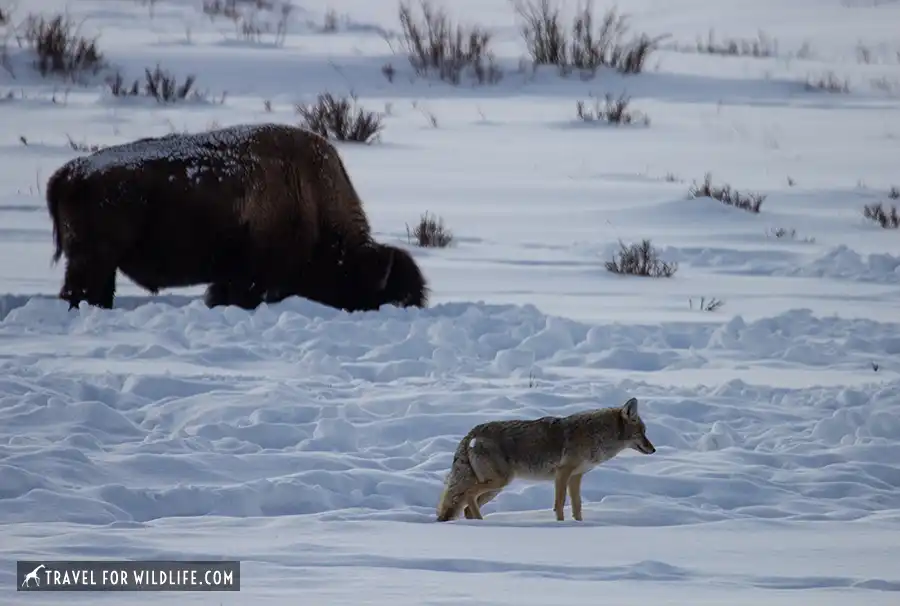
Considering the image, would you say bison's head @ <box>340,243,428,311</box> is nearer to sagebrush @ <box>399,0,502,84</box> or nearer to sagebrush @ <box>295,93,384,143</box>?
sagebrush @ <box>295,93,384,143</box>

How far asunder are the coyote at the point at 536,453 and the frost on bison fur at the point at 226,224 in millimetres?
3912

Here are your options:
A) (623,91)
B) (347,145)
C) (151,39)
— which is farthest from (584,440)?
(151,39)

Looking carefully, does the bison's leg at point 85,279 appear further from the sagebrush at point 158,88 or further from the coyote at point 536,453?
the sagebrush at point 158,88

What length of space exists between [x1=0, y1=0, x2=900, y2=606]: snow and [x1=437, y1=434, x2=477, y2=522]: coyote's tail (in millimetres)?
147

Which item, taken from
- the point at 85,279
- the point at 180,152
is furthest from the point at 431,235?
the point at 85,279

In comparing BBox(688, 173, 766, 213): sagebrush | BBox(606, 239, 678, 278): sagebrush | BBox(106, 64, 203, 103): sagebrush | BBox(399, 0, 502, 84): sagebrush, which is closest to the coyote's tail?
BBox(606, 239, 678, 278): sagebrush

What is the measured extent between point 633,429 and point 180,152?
4372 mm

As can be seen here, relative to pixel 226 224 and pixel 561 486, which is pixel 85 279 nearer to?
pixel 226 224

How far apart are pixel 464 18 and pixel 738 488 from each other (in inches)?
826

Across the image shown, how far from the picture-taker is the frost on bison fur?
9.20 metres

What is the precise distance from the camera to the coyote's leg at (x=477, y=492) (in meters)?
5.55

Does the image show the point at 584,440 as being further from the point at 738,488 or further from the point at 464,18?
the point at 464,18

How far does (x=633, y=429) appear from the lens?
5816 millimetres

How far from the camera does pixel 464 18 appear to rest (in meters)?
26.5
